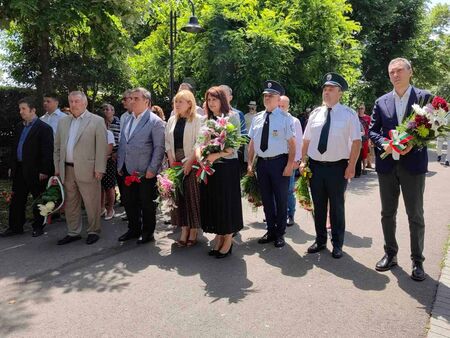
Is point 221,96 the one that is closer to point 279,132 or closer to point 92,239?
point 279,132

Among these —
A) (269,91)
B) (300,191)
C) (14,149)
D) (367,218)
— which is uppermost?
(269,91)

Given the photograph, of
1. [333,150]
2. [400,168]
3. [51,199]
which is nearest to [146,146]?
[51,199]

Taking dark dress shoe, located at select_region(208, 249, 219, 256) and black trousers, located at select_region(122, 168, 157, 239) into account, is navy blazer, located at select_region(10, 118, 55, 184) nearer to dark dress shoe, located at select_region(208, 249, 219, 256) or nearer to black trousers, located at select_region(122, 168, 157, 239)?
black trousers, located at select_region(122, 168, 157, 239)

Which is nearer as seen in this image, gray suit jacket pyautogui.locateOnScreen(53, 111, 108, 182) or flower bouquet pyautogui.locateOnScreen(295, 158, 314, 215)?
gray suit jacket pyautogui.locateOnScreen(53, 111, 108, 182)

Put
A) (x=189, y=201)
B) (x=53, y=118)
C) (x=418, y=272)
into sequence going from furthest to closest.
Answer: (x=53, y=118) → (x=189, y=201) → (x=418, y=272)

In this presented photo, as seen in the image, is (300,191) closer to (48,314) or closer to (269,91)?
(269,91)

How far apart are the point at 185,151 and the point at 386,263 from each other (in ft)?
9.13

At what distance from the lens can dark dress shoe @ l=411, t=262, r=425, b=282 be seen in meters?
4.46

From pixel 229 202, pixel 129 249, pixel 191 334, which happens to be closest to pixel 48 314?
pixel 191 334

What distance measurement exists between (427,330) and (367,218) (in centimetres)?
379

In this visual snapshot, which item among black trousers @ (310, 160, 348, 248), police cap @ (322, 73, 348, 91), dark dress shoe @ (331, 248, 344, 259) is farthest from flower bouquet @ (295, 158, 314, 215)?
police cap @ (322, 73, 348, 91)

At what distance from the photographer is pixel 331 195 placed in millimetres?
5129

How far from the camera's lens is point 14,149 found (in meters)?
6.22

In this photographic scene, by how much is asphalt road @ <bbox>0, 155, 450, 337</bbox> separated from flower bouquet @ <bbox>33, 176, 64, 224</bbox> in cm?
49
